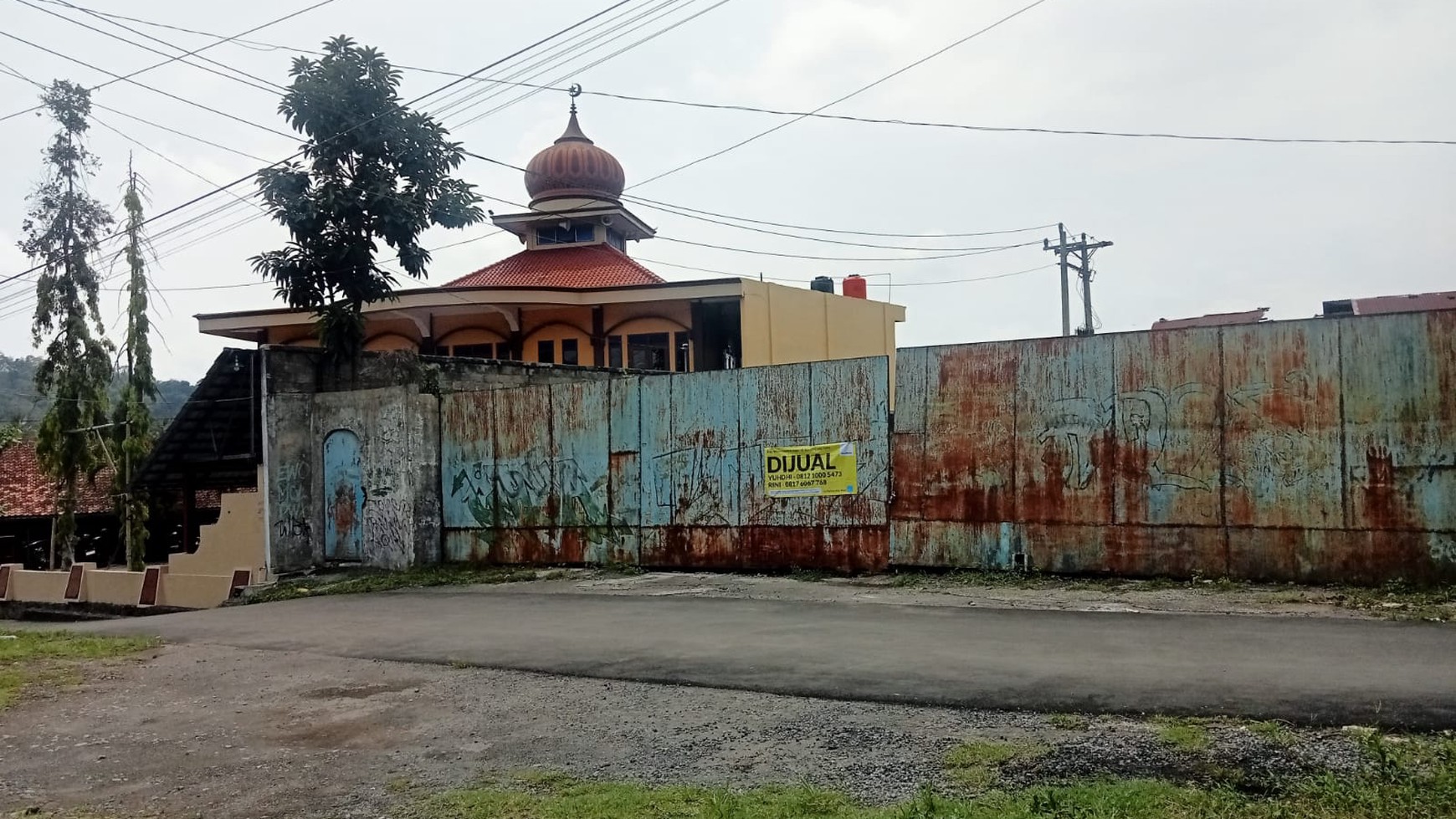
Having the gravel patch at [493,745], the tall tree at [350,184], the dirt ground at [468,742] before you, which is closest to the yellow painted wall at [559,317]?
the tall tree at [350,184]

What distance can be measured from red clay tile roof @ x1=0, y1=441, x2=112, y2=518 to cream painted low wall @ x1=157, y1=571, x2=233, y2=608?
14511 mm

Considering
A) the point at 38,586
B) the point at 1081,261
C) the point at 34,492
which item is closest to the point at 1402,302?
the point at 1081,261

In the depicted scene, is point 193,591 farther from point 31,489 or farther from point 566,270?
point 31,489

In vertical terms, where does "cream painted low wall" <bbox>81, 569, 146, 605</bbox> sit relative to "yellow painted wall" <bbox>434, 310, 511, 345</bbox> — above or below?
below

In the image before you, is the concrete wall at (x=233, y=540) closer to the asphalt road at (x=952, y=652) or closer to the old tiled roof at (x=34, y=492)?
the asphalt road at (x=952, y=652)

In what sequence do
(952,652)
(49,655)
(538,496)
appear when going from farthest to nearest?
1. (538,496)
2. (49,655)
3. (952,652)

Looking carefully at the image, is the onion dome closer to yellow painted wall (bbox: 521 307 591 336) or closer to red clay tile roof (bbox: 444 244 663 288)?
red clay tile roof (bbox: 444 244 663 288)

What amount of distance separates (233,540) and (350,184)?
22.3 ft

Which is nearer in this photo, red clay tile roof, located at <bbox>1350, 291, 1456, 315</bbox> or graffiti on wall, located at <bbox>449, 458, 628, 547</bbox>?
graffiti on wall, located at <bbox>449, 458, 628, 547</bbox>

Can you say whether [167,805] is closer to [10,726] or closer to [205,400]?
[10,726]

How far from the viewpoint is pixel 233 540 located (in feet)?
61.6

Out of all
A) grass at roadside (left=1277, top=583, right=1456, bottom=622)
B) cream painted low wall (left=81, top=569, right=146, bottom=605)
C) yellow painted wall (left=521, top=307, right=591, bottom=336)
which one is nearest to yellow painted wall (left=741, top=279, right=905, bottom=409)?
yellow painted wall (left=521, top=307, right=591, bottom=336)

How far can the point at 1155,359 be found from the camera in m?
10.8

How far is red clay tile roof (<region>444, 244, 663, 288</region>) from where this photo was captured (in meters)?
29.3
